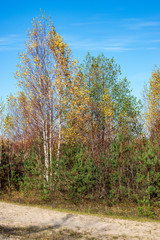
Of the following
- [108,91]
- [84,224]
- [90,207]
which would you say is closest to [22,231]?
[84,224]

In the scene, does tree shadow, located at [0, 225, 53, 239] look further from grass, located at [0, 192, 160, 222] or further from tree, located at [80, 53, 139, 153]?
tree, located at [80, 53, 139, 153]

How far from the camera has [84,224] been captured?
9445 mm

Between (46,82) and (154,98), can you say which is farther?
(154,98)

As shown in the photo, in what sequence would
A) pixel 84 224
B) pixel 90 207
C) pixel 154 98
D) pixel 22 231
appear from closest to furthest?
pixel 22 231
pixel 84 224
pixel 90 207
pixel 154 98

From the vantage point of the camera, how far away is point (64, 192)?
14.6m

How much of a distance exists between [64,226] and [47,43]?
11.7 m

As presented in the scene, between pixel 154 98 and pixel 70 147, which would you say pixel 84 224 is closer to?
pixel 70 147

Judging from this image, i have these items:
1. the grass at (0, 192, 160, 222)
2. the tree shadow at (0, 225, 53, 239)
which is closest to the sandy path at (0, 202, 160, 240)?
the tree shadow at (0, 225, 53, 239)

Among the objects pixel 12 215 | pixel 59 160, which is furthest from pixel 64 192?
pixel 12 215

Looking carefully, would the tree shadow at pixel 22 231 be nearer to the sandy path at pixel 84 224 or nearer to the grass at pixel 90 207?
the sandy path at pixel 84 224

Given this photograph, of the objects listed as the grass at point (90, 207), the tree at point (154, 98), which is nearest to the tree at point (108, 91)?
the tree at point (154, 98)

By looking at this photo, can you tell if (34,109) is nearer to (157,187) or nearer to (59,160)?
(59,160)

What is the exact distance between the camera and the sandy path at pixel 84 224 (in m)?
8.31

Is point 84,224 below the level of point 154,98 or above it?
below
